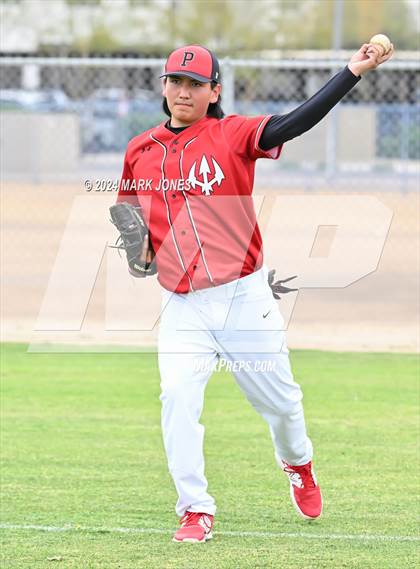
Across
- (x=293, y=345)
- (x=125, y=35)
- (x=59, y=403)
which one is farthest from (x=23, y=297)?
(x=125, y=35)

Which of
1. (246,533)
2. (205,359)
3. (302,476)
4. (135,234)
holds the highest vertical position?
(135,234)

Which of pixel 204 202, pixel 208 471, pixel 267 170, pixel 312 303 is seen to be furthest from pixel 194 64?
pixel 267 170

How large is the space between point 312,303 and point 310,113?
309 inches

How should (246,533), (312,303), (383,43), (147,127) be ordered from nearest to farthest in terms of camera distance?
(383,43) → (246,533) → (312,303) → (147,127)

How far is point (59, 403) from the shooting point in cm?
834

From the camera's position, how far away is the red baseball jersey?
527 centimetres

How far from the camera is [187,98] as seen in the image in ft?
17.5

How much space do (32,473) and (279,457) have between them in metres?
1.54

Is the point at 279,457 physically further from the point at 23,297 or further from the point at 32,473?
the point at 23,297

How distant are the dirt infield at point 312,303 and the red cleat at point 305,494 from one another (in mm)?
4955

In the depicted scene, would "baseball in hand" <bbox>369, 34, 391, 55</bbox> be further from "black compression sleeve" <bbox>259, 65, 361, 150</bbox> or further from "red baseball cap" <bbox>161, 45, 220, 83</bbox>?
"red baseball cap" <bbox>161, 45, 220, 83</bbox>

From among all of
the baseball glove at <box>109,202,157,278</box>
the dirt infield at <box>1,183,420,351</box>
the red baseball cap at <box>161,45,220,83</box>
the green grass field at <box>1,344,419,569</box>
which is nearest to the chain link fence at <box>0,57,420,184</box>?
the dirt infield at <box>1,183,420,351</box>

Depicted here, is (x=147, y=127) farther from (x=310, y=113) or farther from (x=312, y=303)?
(x=310, y=113)

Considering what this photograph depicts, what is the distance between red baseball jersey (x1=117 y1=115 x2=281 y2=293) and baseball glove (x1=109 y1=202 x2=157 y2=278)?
145mm
